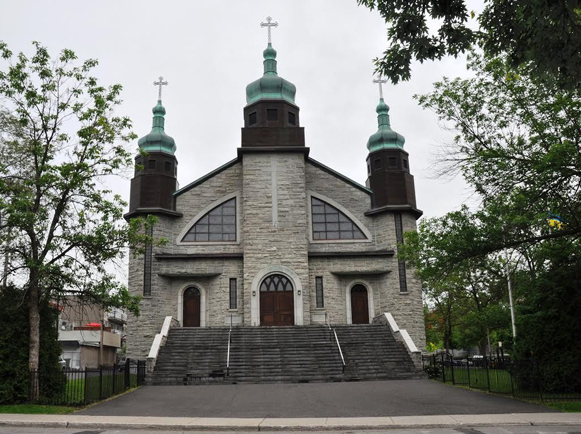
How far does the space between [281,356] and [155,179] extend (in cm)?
1345

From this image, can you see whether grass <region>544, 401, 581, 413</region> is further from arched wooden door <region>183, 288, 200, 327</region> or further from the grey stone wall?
arched wooden door <region>183, 288, 200, 327</region>

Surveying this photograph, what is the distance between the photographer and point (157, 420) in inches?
465

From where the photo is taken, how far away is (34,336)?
47.7ft

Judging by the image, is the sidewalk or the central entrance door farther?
the central entrance door

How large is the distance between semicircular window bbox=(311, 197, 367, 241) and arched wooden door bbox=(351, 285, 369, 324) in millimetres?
2921

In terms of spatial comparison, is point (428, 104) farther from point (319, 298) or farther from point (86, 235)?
point (319, 298)

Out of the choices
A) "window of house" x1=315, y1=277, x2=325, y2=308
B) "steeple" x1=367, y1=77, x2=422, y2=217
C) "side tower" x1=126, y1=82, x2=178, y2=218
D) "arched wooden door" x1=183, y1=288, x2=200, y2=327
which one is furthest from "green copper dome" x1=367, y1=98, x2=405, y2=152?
"arched wooden door" x1=183, y1=288, x2=200, y2=327

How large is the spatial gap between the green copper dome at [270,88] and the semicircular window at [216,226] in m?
6.76

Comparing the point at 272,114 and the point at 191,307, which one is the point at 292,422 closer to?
the point at 191,307

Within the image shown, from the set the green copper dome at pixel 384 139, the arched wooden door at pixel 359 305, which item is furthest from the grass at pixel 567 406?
the green copper dome at pixel 384 139

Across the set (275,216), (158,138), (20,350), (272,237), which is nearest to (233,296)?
(272,237)

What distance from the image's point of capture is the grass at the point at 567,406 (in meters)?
12.5

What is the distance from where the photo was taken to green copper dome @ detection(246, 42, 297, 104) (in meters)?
32.7

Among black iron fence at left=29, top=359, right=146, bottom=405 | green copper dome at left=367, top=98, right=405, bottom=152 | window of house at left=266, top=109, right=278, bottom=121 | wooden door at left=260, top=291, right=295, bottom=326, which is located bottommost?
black iron fence at left=29, top=359, right=146, bottom=405
